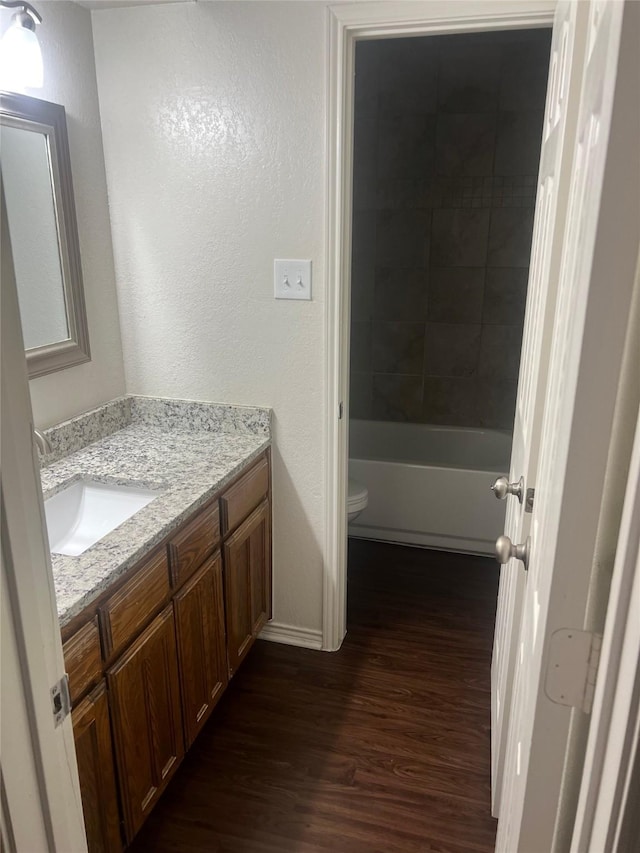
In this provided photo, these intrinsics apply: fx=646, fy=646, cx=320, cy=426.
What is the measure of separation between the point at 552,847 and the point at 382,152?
3330mm

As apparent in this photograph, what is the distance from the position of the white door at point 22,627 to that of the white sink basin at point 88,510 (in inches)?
39.0

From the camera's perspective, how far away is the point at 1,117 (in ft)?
5.60

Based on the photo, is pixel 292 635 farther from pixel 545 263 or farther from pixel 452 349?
pixel 452 349

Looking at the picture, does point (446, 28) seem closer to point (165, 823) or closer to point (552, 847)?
point (552, 847)

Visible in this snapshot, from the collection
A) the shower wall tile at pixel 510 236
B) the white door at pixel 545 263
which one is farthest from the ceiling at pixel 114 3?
the shower wall tile at pixel 510 236

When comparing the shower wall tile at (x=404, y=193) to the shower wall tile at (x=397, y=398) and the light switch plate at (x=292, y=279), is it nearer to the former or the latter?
the shower wall tile at (x=397, y=398)

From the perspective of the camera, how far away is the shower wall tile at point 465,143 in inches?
129

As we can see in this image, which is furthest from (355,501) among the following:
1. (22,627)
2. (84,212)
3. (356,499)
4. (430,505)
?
(22,627)

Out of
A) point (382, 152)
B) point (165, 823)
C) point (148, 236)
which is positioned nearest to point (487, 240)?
point (382, 152)

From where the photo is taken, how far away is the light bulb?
1.59 metres

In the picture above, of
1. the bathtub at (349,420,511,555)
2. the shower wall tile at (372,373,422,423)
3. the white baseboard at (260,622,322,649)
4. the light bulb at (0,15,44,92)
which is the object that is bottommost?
the white baseboard at (260,622,322,649)

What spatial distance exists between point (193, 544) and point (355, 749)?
84cm

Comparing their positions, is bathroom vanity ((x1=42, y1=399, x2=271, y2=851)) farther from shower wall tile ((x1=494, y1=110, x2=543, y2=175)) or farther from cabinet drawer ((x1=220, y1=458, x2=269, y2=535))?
shower wall tile ((x1=494, y1=110, x2=543, y2=175))

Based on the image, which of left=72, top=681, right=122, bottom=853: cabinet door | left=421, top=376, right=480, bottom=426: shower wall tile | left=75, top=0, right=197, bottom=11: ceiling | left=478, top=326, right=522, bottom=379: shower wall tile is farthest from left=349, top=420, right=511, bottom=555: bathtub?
left=75, top=0, right=197, bottom=11: ceiling
